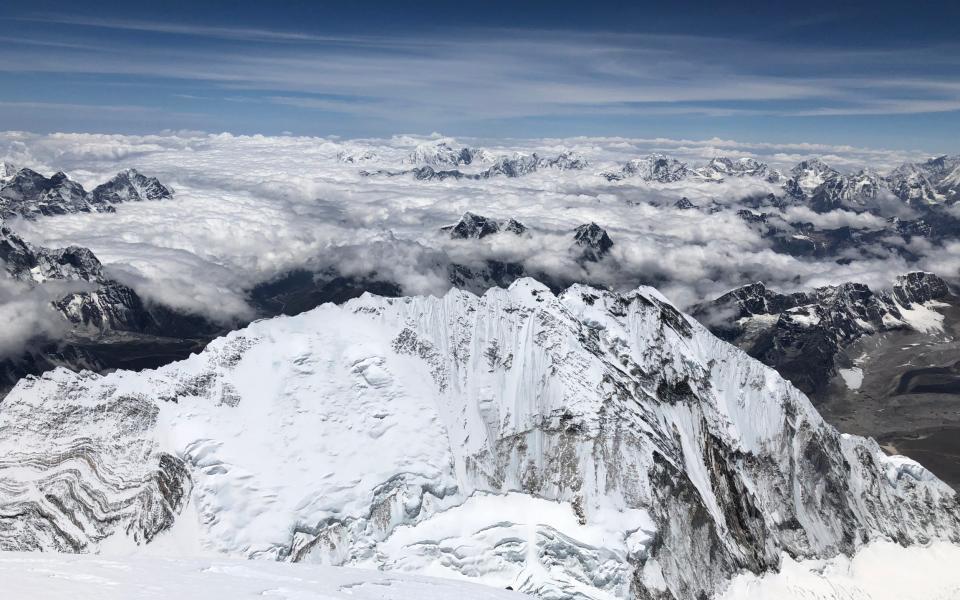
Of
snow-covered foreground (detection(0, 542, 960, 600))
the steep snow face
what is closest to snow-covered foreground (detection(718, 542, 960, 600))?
the steep snow face

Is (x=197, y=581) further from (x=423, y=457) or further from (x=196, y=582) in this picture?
(x=423, y=457)

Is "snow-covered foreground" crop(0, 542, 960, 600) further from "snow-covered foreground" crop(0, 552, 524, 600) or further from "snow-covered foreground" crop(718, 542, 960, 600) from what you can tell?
"snow-covered foreground" crop(718, 542, 960, 600)

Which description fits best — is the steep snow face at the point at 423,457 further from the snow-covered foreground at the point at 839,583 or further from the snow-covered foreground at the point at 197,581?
the snow-covered foreground at the point at 197,581

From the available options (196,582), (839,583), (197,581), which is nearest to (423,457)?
(197,581)

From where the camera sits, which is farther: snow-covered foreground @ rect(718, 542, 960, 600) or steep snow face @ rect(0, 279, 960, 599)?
snow-covered foreground @ rect(718, 542, 960, 600)

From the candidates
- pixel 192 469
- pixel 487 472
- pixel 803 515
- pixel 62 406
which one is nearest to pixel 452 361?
pixel 487 472

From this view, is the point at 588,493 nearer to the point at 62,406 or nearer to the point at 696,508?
the point at 696,508

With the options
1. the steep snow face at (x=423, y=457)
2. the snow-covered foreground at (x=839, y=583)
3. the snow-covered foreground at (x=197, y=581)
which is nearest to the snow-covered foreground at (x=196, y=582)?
the snow-covered foreground at (x=197, y=581)
